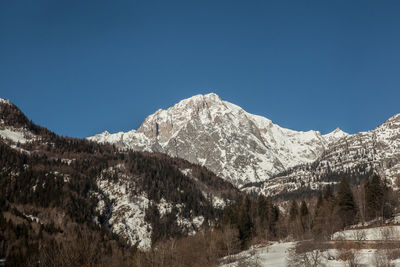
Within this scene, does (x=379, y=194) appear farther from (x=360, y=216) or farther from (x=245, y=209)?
(x=245, y=209)

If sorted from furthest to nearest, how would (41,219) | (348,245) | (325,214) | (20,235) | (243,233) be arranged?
(41,219) < (20,235) < (243,233) < (325,214) < (348,245)

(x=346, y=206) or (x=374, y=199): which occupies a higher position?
(x=374, y=199)

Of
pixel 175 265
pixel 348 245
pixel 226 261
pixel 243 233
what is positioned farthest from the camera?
pixel 243 233

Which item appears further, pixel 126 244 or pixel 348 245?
pixel 126 244

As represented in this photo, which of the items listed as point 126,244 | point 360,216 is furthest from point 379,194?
point 126,244

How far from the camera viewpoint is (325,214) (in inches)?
4875

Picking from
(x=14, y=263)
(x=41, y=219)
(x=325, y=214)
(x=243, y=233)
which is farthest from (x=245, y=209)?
(x=41, y=219)

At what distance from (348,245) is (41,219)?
6168 inches

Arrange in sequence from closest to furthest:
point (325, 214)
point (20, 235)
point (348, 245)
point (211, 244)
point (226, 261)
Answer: point (348, 245), point (226, 261), point (211, 244), point (325, 214), point (20, 235)

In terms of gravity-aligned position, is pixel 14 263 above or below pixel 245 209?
below

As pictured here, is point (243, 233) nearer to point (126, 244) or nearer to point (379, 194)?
point (379, 194)

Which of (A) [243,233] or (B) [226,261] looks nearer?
(B) [226,261]

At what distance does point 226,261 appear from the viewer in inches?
3720

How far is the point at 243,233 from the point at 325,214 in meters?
26.0
